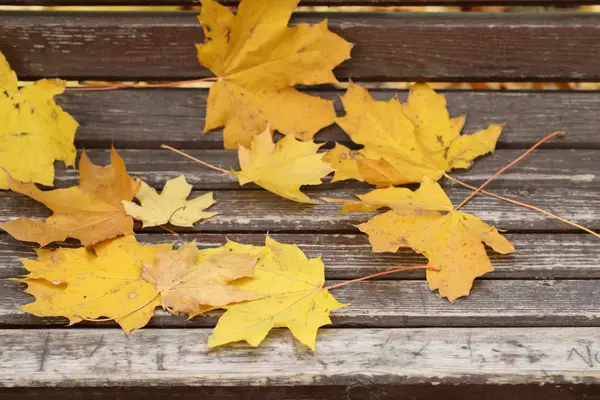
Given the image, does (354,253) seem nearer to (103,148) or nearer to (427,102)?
(427,102)

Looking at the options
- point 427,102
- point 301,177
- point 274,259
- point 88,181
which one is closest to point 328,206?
point 301,177

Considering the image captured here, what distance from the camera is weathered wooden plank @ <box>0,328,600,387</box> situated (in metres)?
1.24

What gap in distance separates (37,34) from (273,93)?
65 cm

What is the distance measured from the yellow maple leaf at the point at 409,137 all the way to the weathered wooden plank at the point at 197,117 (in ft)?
0.33

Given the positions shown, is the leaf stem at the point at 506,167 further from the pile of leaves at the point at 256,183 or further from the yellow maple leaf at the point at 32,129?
the yellow maple leaf at the point at 32,129

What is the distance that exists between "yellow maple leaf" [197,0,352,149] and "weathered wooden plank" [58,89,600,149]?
10 centimetres

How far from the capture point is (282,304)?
1.30m

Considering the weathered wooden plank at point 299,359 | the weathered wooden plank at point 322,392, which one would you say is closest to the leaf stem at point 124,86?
the weathered wooden plank at point 299,359

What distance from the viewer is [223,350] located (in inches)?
49.9

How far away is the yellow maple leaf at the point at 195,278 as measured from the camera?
1.31 meters

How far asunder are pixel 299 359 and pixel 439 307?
0.31m

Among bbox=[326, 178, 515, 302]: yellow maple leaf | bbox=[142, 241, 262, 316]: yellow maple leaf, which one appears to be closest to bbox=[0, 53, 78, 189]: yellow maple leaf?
bbox=[142, 241, 262, 316]: yellow maple leaf

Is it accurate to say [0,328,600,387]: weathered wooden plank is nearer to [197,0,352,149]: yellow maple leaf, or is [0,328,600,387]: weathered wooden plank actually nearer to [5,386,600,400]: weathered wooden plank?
[5,386,600,400]: weathered wooden plank

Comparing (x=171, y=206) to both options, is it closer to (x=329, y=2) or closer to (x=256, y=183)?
(x=256, y=183)
